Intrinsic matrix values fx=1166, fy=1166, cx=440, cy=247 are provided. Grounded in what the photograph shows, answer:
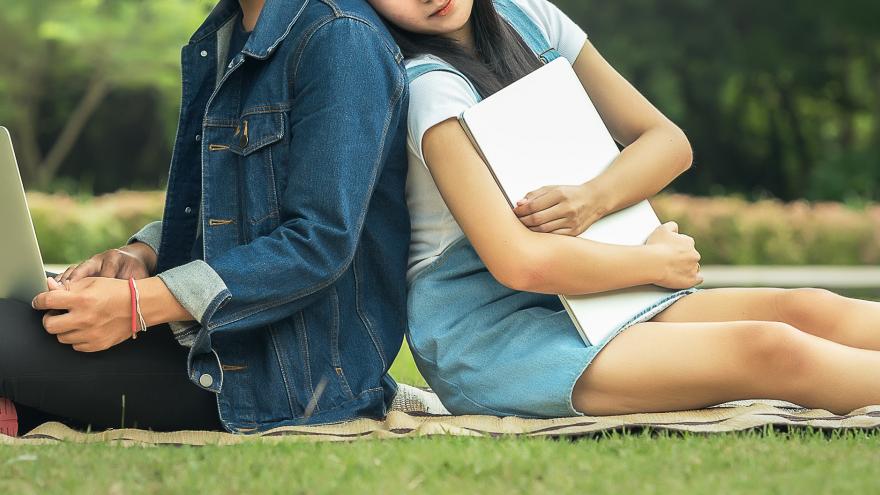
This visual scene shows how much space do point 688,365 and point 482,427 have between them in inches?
20.6

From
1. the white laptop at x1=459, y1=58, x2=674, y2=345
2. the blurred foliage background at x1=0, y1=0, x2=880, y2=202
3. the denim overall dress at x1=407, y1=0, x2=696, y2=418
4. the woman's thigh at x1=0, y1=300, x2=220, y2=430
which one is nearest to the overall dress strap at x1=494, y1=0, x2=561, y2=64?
the white laptop at x1=459, y1=58, x2=674, y2=345

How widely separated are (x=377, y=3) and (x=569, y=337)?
3.20ft

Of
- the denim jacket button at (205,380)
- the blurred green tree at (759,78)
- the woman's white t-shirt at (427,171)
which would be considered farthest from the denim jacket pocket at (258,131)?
the blurred green tree at (759,78)

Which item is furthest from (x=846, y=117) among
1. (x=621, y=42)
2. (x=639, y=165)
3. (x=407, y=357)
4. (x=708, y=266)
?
(x=639, y=165)

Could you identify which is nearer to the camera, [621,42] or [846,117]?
[621,42]

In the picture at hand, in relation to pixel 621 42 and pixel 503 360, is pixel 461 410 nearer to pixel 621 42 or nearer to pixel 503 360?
pixel 503 360

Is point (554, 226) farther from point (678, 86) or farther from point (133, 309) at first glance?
point (678, 86)

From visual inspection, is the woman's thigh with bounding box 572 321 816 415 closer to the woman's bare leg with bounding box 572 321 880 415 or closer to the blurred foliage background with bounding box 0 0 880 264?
the woman's bare leg with bounding box 572 321 880 415

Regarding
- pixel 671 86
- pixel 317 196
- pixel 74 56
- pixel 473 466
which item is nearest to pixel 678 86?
pixel 671 86

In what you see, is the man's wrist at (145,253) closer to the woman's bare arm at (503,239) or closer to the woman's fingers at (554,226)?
the woman's bare arm at (503,239)

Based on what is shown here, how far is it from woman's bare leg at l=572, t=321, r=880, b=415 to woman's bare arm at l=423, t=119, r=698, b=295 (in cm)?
19

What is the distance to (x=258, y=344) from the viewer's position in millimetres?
2898

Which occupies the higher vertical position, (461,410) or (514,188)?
(514,188)

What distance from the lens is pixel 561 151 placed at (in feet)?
9.89
